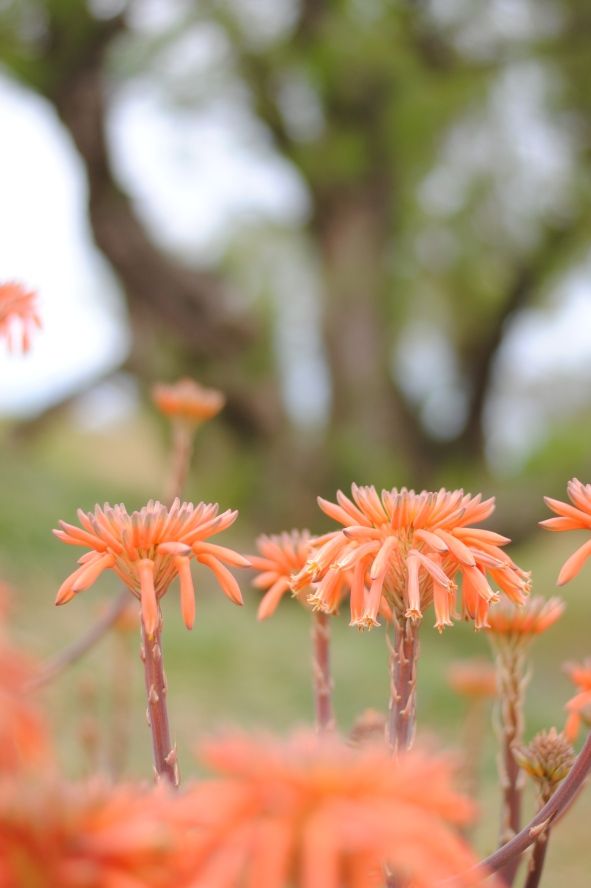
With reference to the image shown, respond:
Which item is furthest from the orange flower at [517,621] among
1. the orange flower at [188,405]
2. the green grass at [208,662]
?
the green grass at [208,662]

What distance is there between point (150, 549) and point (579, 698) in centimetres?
19

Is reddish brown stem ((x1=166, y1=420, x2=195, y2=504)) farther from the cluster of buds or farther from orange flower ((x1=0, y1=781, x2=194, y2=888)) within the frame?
orange flower ((x1=0, y1=781, x2=194, y2=888))

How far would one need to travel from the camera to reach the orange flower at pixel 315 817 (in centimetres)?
21

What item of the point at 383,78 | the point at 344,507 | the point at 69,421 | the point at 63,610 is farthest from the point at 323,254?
the point at 344,507

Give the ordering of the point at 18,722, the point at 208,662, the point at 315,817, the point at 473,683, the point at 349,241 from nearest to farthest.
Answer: the point at 315,817
the point at 18,722
the point at 473,683
the point at 208,662
the point at 349,241

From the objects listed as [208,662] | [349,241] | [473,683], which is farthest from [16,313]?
[349,241]

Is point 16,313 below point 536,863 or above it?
above

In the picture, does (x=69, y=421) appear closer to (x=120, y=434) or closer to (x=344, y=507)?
(x=120, y=434)

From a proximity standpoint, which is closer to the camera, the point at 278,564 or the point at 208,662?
the point at 278,564

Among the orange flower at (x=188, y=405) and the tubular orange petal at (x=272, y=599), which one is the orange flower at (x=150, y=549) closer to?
the tubular orange petal at (x=272, y=599)

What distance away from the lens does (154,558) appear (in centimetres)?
40

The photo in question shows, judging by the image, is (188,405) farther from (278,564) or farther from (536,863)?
(536,863)

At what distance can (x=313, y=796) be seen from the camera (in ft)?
0.75

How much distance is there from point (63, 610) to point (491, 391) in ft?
13.3
